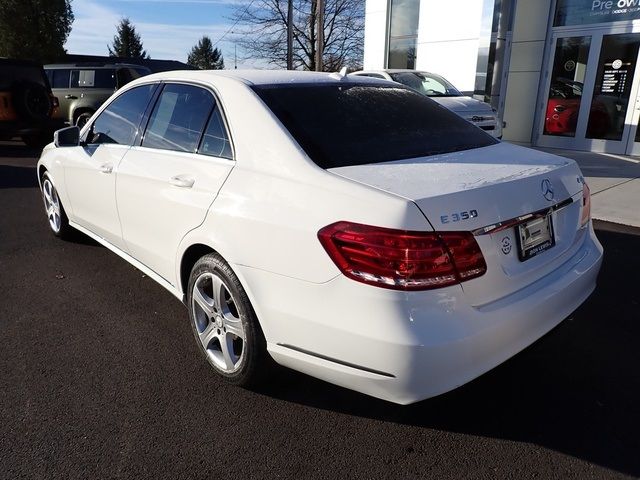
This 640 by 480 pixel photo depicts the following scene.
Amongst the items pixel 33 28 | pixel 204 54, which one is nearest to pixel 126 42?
pixel 204 54

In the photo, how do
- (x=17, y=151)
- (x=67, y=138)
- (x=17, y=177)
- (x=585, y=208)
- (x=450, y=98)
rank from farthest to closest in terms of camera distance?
(x=17, y=151) → (x=450, y=98) → (x=17, y=177) → (x=67, y=138) → (x=585, y=208)

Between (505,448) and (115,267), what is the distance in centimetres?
348

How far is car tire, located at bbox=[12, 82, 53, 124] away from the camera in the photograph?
1073 centimetres

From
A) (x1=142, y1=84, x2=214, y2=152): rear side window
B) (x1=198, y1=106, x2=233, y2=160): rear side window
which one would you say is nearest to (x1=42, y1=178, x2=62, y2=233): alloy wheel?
(x1=142, y1=84, x2=214, y2=152): rear side window

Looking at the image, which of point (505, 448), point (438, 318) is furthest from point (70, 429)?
point (505, 448)

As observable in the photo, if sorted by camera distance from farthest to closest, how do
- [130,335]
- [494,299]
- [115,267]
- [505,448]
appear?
1. [115,267]
2. [130,335]
3. [505,448]
4. [494,299]

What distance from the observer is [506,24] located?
10820 mm

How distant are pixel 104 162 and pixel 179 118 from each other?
3.08ft

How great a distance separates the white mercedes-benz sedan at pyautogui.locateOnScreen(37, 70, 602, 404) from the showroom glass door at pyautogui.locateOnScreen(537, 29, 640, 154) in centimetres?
908

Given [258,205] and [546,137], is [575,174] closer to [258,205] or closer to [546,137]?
[258,205]

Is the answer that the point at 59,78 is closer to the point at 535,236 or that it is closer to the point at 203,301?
the point at 203,301

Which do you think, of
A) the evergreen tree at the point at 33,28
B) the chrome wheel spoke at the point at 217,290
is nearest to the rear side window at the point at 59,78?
the chrome wheel spoke at the point at 217,290

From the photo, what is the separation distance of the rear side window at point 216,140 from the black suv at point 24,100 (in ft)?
32.5

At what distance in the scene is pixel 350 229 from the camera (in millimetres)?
2002
